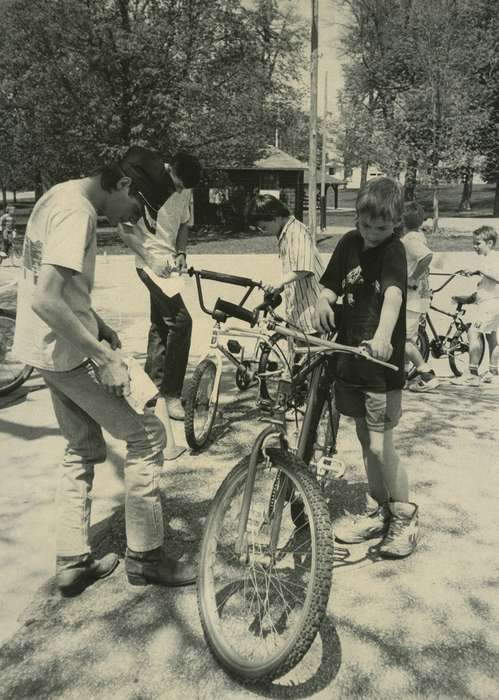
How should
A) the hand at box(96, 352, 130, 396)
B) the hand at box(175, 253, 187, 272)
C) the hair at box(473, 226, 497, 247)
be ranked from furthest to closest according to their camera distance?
the hair at box(473, 226, 497, 247) → the hand at box(175, 253, 187, 272) → the hand at box(96, 352, 130, 396)

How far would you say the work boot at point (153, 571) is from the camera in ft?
10.3

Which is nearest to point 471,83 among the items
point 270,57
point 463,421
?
point 270,57

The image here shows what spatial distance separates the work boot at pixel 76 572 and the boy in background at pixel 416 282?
148 inches

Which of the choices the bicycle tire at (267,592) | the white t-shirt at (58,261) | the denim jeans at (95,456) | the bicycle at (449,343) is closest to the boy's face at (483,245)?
the bicycle at (449,343)

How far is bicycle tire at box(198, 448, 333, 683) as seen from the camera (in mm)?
2336

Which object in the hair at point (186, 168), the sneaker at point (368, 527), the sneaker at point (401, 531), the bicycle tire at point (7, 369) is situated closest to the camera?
the sneaker at point (401, 531)

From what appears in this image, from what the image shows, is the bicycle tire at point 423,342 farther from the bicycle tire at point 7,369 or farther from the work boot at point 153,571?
the work boot at point 153,571

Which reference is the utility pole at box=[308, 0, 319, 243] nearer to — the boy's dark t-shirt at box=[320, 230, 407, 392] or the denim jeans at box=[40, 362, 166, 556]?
the boy's dark t-shirt at box=[320, 230, 407, 392]

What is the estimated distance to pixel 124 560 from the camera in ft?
11.1

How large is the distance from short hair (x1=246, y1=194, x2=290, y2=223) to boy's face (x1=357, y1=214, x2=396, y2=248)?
1.72 metres

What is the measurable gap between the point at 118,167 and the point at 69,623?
6.35 feet

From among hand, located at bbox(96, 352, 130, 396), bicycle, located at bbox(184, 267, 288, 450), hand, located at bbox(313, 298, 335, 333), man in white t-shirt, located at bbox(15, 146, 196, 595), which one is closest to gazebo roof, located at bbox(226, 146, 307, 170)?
bicycle, located at bbox(184, 267, 288, 450)

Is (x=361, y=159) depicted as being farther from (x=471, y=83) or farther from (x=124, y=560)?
(x=124, y=560)

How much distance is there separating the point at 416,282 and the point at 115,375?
4441 millimetres
